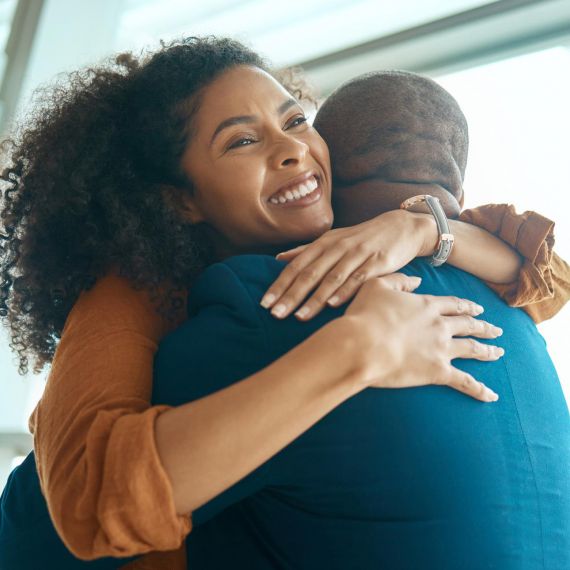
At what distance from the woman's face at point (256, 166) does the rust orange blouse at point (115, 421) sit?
0.95 ft

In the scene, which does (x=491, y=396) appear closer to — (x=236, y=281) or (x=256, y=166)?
(x=236, y=281)

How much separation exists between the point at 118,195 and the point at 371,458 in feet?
2.58

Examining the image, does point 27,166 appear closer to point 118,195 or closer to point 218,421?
point 118,195

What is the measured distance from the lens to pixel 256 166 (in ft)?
4.96

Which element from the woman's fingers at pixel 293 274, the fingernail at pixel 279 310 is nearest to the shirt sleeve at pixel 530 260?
the woman's fingers at pixel 293 274

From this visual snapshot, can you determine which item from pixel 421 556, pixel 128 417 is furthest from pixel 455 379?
pixel 128 417

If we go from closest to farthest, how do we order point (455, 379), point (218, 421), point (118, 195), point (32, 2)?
1. point (218, 421)
2. point (455, 379)
3. point (118, 195)
4. point (32, 2)

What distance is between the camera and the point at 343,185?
151cm

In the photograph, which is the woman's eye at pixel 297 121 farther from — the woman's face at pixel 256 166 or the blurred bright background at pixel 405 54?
the blurred bright background at pixel 405 54

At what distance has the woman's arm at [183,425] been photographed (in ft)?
2.94

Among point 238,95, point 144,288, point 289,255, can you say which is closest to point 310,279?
point 289,255

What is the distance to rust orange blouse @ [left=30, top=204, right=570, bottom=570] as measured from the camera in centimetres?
89

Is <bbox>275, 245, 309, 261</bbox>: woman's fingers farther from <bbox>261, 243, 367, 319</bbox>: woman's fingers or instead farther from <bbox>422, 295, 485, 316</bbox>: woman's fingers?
<bbox>422, 295, 485, 316</bbox>: woman's fingers

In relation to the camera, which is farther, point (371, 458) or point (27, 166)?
point (27, 166)
